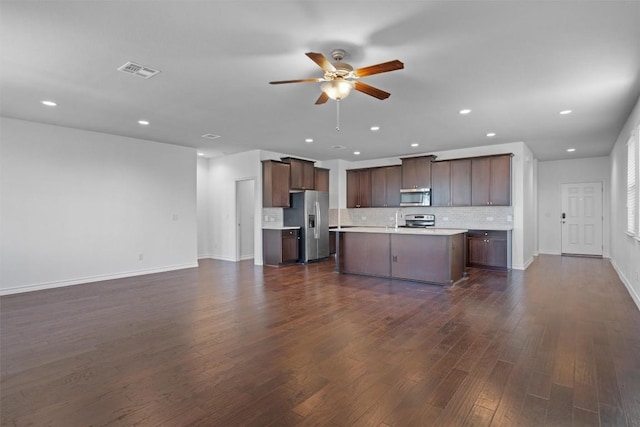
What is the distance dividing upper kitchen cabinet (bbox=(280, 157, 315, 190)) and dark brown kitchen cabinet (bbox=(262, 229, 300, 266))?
1212mm

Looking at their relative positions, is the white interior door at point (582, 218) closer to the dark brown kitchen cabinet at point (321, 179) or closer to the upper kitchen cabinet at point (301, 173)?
the dark brown kitchen cabinet at point (321, 179)

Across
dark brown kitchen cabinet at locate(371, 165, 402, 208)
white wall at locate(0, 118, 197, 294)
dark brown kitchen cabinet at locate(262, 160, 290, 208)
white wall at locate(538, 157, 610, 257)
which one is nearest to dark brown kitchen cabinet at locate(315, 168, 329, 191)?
A: dark brown kitchen cabinet at locate(371, 165, 402, 208)

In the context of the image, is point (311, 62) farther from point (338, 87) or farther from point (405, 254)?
point (405, 254)

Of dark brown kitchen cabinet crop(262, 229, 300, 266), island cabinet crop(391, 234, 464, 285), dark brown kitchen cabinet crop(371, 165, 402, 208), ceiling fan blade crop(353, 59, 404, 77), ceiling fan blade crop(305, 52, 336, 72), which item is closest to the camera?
ceiling fan blade crop(305, 52, 336, 72)

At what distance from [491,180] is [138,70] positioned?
22.0 feet

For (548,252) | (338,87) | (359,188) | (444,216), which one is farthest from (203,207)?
(548,252)

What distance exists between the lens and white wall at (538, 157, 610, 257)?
27.9 feet

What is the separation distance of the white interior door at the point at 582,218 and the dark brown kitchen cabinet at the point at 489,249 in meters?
3.64

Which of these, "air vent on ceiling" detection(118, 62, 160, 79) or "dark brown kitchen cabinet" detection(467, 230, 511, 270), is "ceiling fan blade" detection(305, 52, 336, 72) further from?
"dark brown kitchen cabinet" detection(467, 230, 511, 270)

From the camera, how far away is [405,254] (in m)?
5.67

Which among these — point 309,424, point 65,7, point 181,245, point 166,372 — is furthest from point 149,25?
point 181,245

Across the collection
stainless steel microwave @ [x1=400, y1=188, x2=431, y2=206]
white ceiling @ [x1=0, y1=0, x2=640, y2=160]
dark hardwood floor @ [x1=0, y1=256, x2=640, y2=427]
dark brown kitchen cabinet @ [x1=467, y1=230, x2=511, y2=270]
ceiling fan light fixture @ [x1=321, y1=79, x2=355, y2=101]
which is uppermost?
white ceiling @ [x1=0, y1=0, x2=640, y2=160]

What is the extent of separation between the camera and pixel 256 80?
141 inches

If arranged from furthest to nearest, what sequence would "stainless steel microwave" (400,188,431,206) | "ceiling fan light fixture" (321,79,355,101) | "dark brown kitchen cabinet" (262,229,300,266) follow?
1. "stainless steel microwave" (400,188,431,206)
2. "dark brown kitchen cabinet" (262,229,300,266)
3. "ceiling fan light fixture" (321,79,355,101)
